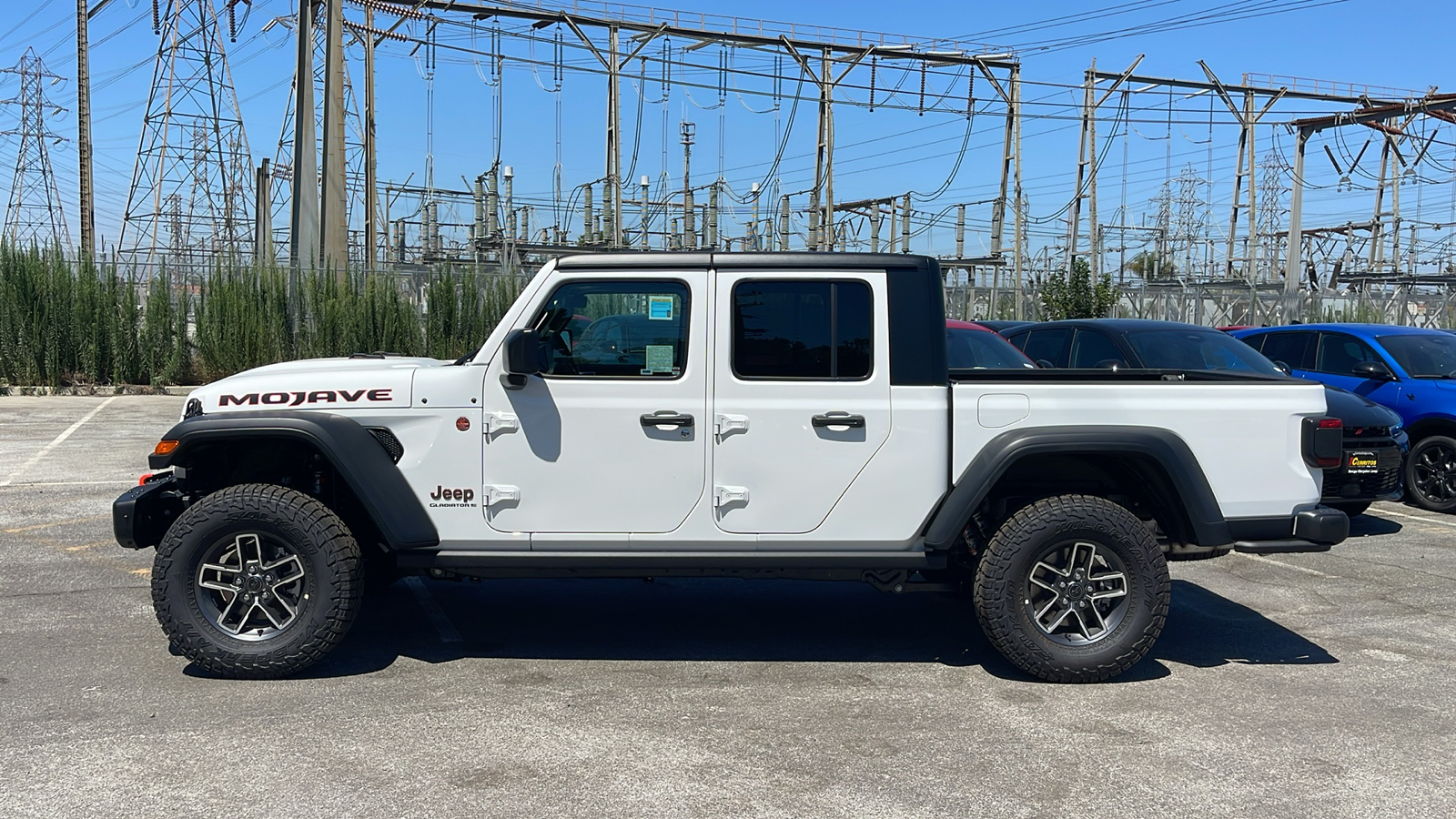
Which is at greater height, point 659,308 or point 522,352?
point 659,308

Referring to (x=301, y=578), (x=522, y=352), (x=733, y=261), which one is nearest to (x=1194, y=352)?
(x=733, y=261)

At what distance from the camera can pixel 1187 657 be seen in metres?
5.87

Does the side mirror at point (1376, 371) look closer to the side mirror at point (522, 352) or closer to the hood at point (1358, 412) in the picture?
the hood at point (1358, 412)

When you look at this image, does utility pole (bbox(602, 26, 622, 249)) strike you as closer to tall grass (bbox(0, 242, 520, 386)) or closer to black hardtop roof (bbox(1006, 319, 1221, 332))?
tall grass (bbox(0, 242, 520, 386))

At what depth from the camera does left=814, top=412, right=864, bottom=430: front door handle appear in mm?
5242

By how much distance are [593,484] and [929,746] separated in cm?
187

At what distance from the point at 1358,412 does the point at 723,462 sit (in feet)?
20.2

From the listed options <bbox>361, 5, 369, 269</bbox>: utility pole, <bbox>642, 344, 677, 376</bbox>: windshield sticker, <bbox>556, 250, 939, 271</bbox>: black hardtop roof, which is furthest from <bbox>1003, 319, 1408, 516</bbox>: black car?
<bbox>361, 5, 369, 269</bbox>: utility pole

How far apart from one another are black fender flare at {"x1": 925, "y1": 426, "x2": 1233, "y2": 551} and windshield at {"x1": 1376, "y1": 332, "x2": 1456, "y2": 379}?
22.6 feet

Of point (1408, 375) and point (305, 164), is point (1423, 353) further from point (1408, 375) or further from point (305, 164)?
point (305, 164)

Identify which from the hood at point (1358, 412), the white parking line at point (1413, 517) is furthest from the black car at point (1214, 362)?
the white parking line at point (1413, 517)

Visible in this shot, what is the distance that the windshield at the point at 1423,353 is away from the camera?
35.5ft

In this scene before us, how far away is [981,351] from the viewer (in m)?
10.3

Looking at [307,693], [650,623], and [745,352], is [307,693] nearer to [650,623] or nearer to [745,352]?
[650,623]
